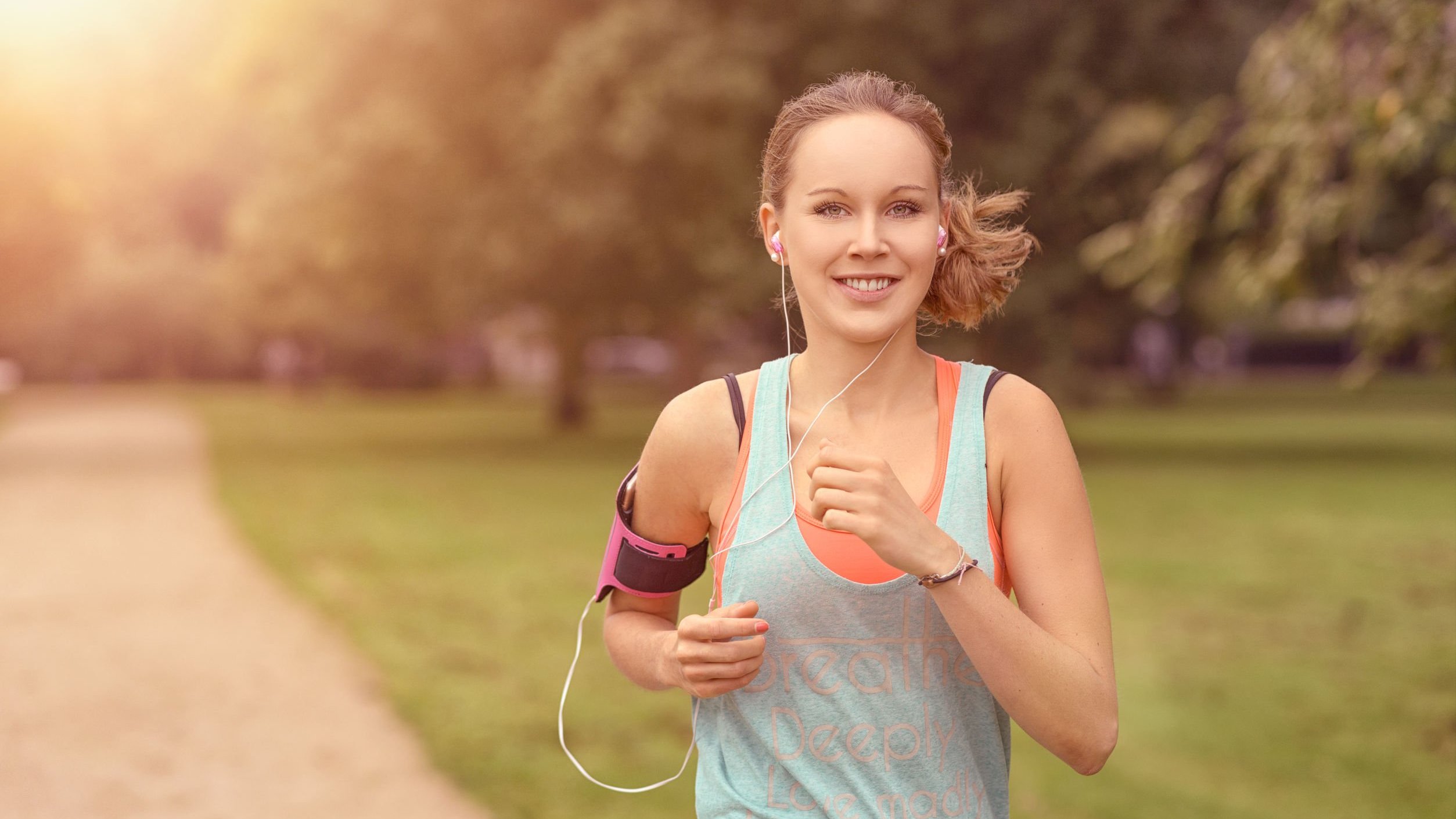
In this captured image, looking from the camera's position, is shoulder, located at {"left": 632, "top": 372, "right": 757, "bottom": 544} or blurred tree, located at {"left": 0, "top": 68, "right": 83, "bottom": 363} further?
blurred tree, located at {"left": 0, "top": 68, "right": 83, "bottom": 363}

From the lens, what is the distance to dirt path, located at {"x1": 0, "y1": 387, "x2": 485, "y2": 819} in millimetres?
5691

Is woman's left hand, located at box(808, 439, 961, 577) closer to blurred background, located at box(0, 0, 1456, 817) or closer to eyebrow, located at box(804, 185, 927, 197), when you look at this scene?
eyebrow, located at box(804, 185, 927, 197)

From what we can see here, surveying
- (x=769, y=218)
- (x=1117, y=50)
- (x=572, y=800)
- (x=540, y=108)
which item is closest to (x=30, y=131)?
(x=540, y=108)

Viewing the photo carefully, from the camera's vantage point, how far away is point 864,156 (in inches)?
81.3

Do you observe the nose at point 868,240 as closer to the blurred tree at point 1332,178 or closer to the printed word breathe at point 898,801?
the printed word breathe at point 898,801

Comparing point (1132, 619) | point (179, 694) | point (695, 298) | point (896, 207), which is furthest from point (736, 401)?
point (695, 298)

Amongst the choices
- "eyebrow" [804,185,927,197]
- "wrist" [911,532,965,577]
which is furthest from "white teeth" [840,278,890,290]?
"wrist" [911,532,965,577]

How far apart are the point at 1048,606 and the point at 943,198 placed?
597 mm

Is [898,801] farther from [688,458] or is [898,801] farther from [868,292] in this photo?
[868,292]

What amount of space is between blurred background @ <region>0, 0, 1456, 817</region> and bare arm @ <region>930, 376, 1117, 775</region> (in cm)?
89

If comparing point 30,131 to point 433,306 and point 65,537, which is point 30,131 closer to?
point 433,306

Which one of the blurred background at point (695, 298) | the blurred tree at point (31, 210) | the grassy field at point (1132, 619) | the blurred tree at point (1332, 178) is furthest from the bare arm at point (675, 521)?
the blurred tree at point (31, 210)

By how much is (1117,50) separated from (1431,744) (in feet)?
50.6

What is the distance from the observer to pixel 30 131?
950 inches
